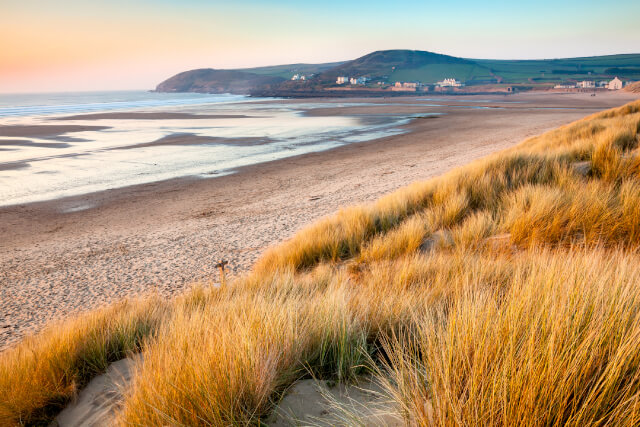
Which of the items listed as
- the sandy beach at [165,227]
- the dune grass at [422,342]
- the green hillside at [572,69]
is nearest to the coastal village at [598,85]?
the green hillside at [572,69]

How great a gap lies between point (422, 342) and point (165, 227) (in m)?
8.34

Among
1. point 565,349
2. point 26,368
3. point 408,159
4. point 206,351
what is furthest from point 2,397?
point 408,159

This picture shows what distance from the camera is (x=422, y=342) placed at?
1.84 meters

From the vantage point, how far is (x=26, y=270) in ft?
22.5

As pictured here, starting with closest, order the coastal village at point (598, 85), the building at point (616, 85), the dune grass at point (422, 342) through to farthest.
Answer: the dune grass at point (422, 342), the building at point (616, 85), the coastal village at point (598, 85)

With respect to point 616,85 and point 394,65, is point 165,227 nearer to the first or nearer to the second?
point 616,85

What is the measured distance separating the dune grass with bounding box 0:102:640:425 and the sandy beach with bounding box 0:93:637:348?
9.72ft

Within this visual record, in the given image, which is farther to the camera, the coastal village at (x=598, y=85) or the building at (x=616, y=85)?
the coastal village at (x=598, y=85)

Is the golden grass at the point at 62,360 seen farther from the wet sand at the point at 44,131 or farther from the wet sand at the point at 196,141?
the wet sand at the point at 44,131

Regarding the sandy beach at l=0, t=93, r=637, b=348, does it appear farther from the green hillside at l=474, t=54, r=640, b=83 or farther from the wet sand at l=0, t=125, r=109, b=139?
the green hillside at l=474, t=54, r=640, b=83

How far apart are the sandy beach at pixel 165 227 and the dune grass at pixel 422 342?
117 inches

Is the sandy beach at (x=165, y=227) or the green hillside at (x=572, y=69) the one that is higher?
the green hillside at (x=572, y=69)

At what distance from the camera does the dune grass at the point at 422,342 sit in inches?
49.7

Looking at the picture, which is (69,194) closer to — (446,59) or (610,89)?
(610,89)
